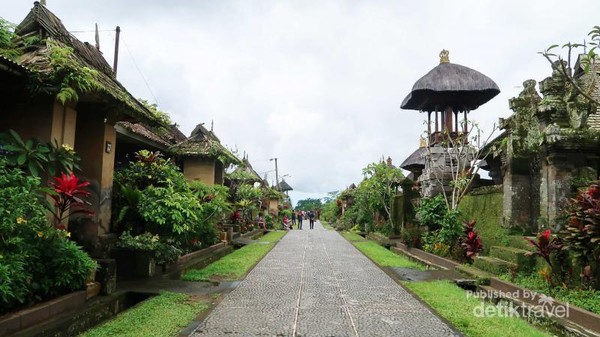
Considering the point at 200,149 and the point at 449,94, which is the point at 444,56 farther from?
the point at 200,149

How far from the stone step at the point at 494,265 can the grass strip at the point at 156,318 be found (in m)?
5.29

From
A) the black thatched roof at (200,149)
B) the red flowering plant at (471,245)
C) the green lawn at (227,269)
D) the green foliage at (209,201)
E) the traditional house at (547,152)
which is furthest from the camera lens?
the black thatched roof at (200,149)

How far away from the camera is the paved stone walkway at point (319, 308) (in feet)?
16.7

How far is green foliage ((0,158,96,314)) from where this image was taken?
4.15 m

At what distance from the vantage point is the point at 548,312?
567 centimetres

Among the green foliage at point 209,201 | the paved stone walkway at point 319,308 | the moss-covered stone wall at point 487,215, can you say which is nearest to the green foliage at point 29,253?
the paved stone walkway at point 319,308

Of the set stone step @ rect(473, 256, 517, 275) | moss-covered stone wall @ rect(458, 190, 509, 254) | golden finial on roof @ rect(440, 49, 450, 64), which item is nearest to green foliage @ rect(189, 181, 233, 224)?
stone step @ rect(473, 256, 517, 275)

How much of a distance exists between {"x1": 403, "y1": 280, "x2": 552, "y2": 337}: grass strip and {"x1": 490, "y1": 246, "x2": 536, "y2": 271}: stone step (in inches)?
43.7

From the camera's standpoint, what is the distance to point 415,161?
78.7 feet

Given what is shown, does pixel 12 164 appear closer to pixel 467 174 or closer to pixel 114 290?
pixel 114 290

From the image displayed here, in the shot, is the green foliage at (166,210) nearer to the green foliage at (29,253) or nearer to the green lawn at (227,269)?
the green lawn at (227,269)

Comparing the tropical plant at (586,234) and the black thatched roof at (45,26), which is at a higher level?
the black thatched roof at (45,26)

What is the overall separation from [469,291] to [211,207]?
630 cm

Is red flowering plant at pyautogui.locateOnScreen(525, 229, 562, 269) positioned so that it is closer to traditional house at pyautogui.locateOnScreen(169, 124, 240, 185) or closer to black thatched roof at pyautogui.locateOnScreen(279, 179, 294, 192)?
traditional house at pyautogui.locateOnScreen(169, 124, 240, 185)
